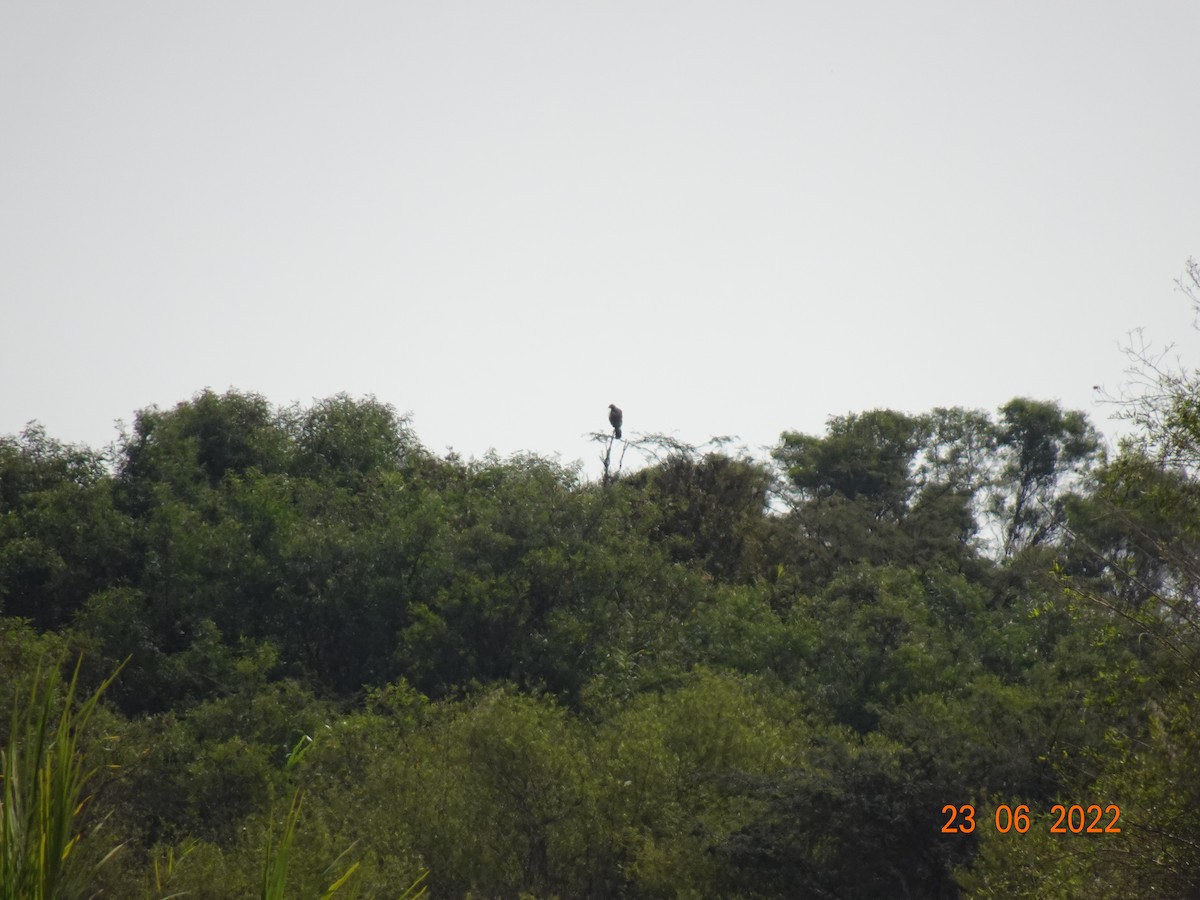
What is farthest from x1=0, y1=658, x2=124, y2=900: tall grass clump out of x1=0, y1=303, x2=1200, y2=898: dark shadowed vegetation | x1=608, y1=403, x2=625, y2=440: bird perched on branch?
x1=608, y1=403, x2=625, y2=440: bird perched on branch

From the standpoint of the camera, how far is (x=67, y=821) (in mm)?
3426

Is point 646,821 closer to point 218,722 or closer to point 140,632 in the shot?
point 218,722

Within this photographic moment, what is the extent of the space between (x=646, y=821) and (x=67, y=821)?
561 inches

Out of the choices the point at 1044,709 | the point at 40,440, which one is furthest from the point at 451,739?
the point at 40,440

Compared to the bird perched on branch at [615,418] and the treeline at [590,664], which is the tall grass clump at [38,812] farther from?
the bird perched on branch at [615,418]

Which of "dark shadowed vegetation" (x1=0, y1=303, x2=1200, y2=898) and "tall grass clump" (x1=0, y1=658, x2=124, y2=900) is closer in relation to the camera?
"tall grass clump" (x1=0, y1=658, x2=124, y2=900)
